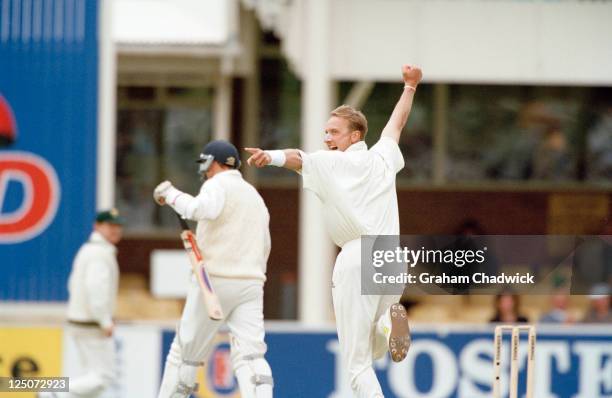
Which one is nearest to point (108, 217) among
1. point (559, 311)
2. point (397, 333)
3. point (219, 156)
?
point (219, 156)

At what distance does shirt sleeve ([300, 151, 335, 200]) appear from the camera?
8.45 metres

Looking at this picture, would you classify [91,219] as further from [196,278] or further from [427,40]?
[196,278]

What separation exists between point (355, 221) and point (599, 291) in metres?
6.56

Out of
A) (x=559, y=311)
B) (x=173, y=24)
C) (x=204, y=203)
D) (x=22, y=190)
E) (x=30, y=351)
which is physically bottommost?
(x=30, y=351)

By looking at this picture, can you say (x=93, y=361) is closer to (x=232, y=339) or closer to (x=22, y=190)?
(x=232, y=339)

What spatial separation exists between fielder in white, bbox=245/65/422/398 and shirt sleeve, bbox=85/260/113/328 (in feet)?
12.5

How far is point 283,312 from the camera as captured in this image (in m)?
19.0

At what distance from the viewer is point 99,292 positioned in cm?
1207

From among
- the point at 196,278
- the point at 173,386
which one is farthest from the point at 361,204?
the point at 173,386

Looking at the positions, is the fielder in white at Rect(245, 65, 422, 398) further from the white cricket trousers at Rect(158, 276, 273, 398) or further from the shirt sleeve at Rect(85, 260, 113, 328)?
the shirt sleeve at Rect(85, 260, 113, 328)

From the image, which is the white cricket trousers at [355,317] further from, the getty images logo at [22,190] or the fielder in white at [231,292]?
the getty images logo at [22,190]

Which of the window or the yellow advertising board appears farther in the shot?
the window

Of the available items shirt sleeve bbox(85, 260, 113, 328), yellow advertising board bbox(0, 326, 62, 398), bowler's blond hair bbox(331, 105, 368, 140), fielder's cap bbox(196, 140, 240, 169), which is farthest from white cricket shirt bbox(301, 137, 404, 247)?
yellow advertising board bbox(0, 326, 62, 398)

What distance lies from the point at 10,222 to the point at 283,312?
496 cm
